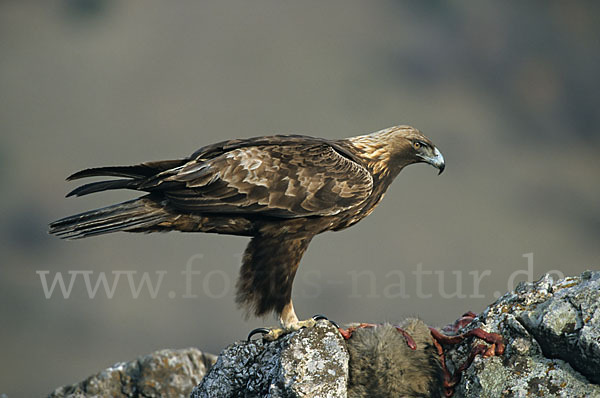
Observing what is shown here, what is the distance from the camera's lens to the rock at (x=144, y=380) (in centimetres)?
626

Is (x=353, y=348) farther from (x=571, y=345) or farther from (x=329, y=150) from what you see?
(x=329, y=150)

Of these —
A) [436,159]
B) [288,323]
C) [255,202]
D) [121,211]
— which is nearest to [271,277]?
[288,323]

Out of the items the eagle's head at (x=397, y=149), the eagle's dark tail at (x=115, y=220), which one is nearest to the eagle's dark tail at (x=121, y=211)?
the eagle's dark tail at (x=115, y=220)

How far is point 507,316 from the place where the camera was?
4.07m

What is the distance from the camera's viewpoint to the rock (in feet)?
20.5

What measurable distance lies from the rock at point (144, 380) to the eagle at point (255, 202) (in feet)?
5.71

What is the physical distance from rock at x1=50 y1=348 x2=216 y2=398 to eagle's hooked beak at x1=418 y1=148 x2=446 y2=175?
116 inches

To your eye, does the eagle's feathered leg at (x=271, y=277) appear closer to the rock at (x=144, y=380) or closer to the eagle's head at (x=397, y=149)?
the eagle's head at (x=397, y=149)

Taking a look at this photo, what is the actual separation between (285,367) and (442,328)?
1177 mm

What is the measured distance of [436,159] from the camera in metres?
5.73

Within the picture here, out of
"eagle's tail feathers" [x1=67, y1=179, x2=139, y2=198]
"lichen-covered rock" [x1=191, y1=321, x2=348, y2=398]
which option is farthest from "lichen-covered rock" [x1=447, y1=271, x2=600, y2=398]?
"eagle's tail feathers" [x1=67, y1=179, x2=139, y2=198]

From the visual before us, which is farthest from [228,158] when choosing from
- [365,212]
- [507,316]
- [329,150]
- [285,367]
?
[507,316]

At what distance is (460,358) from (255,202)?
186cm

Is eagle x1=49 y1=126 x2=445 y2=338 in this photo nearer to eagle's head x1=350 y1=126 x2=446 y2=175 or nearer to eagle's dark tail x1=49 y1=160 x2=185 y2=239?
eagle's dark tail x1=49 y1=160 x2=185 y2=239
